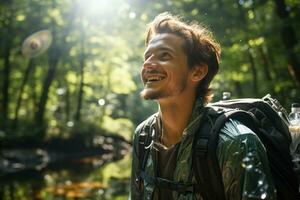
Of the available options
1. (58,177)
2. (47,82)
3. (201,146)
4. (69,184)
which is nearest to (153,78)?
(201,146)

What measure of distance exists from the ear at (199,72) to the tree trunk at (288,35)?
8.02 m

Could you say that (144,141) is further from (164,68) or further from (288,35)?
(288,35)

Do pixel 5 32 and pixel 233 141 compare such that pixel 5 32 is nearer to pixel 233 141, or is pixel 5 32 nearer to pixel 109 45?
pixel 109 45

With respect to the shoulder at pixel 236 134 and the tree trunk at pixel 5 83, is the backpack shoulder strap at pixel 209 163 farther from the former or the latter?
the tree trunk at pixel 5 83

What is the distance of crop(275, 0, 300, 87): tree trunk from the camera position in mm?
10398

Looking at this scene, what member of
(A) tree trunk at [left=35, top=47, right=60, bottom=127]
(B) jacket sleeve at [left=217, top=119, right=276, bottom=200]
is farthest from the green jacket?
(A) tree trunk at [left=35, top=47, right=60, bottom=127]

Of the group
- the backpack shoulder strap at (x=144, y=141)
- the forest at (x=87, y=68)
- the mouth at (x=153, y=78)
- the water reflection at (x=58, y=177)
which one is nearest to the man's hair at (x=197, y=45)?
the mouth at (x=153, y=78)

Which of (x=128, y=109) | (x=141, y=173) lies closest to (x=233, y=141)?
(x=141, y=173)

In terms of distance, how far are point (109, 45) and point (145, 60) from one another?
28.0 metres

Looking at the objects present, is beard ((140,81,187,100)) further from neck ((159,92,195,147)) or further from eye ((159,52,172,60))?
eye ((159,52,172,60))

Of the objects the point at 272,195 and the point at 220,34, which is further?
the point at 220,34

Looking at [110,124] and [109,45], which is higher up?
[109,45]

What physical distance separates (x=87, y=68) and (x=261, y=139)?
30.3 meters

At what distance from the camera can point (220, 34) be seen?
11.5m
